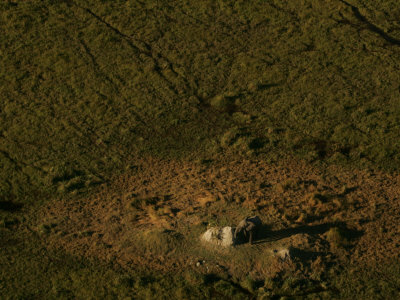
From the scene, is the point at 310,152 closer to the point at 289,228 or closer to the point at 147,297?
the point at 289,228

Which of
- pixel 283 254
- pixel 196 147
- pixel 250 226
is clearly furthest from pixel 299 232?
pixel 196 147

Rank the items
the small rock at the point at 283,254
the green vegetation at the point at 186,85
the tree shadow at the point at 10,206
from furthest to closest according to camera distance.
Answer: the green vegetation at the point at 186,85 < the tree shadow at the point at 10,206 < the small rock at the point at 283,254

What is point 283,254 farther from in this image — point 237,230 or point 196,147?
point 196,147

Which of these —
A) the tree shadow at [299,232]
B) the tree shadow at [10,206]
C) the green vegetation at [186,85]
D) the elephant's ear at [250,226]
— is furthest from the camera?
the green vegetation at [186,85]

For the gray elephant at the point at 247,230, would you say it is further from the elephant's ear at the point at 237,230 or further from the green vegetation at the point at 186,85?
the green vegetation at the point at 186,85

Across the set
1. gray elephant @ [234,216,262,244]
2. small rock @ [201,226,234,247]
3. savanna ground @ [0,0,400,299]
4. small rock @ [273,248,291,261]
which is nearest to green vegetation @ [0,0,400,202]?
savanna ground @ [0,0,400,299]

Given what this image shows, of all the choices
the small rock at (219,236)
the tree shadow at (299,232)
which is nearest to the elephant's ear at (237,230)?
the small rock at (219,236)

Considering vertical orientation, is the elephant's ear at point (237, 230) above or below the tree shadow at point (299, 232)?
above
